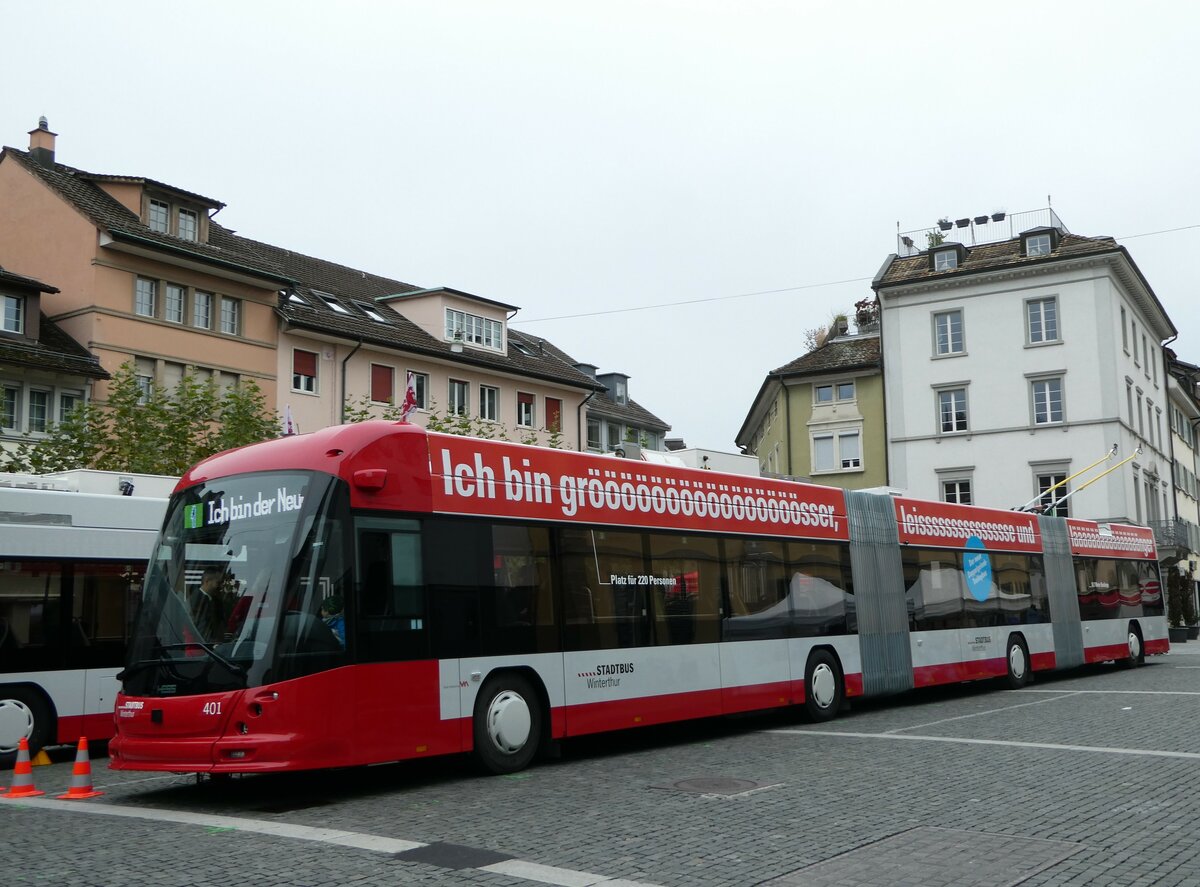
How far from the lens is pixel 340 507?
10.7 meters

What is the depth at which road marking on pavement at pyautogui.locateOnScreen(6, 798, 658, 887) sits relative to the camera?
7.09m

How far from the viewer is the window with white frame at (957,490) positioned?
5153cm

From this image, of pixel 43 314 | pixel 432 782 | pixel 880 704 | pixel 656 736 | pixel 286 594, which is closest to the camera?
pixel 286 594

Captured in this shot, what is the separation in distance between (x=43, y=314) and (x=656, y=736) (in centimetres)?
2656

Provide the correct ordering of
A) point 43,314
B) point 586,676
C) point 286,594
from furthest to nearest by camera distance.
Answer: point 43,314 → point 586,676 → point 286,594

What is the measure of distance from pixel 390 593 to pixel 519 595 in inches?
67.1

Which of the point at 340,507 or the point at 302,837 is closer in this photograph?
the point at 302,837

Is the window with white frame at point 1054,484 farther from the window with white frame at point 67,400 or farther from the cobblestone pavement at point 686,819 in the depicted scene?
the cobblestone pavement at point 686,819

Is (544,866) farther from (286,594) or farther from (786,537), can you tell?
(786,537)

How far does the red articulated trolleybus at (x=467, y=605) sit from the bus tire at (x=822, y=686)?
37mm

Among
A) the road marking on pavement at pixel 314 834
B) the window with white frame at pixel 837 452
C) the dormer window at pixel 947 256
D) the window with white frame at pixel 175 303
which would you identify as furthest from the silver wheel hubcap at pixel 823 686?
the dormer window at pixel 947 256

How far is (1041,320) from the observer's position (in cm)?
5097

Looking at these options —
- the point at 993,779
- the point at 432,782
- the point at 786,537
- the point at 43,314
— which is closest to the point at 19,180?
the point at 43,314

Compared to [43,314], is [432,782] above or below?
below
